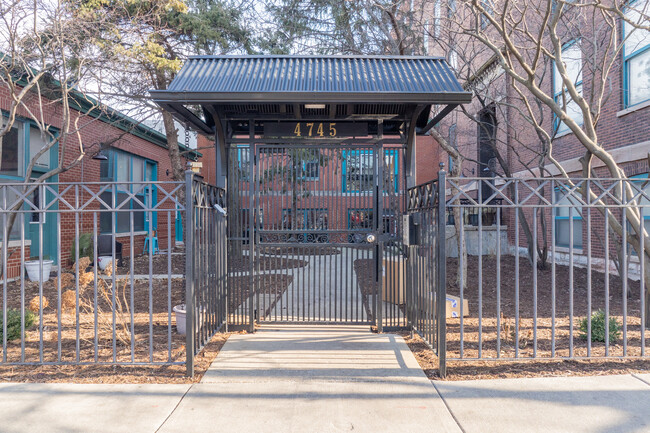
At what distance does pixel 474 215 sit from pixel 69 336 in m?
14.9

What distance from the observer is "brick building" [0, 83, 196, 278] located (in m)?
10.2

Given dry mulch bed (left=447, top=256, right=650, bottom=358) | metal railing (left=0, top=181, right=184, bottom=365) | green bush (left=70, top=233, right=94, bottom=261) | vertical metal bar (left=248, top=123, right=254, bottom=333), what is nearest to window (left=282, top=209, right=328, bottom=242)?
vertical metal bar (left=248, top=123, right=254, bottom=333)

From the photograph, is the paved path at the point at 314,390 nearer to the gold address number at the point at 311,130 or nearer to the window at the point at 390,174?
the window at the point at 390,174

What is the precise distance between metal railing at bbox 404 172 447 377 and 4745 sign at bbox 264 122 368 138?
1.13m

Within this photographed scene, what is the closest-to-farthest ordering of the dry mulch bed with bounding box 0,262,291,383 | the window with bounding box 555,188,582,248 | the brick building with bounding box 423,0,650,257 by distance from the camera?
the dry mulch bed with bounding box 0,262,291,383, the brick building with bounding box 423,0,650,257, the window with bounding box 555,188,582,248

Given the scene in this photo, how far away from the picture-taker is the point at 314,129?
20.1 ft

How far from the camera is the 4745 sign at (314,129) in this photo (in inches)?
239

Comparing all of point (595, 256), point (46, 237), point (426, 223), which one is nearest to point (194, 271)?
point (426, 223)

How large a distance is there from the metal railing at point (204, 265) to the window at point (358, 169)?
5.55ft

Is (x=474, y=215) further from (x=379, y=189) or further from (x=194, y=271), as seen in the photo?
(x=194, y=271)

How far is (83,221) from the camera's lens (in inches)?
524

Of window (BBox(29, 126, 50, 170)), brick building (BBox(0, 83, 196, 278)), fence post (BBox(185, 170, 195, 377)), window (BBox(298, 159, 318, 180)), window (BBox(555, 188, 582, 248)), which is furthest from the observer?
window (BBox(555, 188, 582, 248))

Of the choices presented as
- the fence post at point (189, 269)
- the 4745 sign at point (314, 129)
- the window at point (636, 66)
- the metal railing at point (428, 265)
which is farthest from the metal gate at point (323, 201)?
the window at point (636, 66)

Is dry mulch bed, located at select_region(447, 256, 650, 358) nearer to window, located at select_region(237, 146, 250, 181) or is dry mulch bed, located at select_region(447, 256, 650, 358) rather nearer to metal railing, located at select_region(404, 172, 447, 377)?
metal railing, located at select_region(404, 172, 447, 377)
